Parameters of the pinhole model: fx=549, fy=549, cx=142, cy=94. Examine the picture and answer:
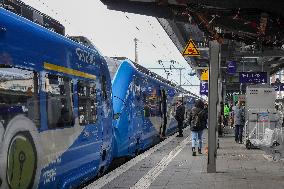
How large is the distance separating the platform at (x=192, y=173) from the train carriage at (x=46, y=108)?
2.61ft

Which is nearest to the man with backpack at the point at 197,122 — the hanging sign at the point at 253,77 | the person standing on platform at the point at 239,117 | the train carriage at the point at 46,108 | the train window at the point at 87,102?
the person standing on platform at the point at 239,117

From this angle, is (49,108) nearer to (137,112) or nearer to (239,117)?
(137,112)

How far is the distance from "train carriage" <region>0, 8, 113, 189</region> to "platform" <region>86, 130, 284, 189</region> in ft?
2.61

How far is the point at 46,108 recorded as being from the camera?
769 centimetres

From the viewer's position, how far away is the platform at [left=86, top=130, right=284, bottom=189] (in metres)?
10.0

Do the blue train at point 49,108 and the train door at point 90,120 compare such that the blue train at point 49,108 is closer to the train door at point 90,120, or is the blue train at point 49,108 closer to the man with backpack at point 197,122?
the train door at point 90,120

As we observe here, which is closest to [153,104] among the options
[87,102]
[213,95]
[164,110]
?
[164,110]

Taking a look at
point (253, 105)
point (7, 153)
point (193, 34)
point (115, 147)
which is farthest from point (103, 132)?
point (193, 34)

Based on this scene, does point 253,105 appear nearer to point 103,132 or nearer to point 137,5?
point 137,5

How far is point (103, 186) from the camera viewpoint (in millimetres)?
9672

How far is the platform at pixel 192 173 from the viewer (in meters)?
10.0

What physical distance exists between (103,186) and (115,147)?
434 centimetres

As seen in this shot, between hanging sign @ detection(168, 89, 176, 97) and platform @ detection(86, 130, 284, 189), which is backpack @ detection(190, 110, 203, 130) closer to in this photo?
platform @ detection(86, 130, 284, 189)

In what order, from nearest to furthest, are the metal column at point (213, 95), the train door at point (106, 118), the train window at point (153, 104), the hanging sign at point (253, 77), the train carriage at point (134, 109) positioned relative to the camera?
the train door at point (106, 118), the metal column at point (213, 95), the train carriage at point (134, 109), the train window at point (153, 104), the hanging sign at point (253, 77)
